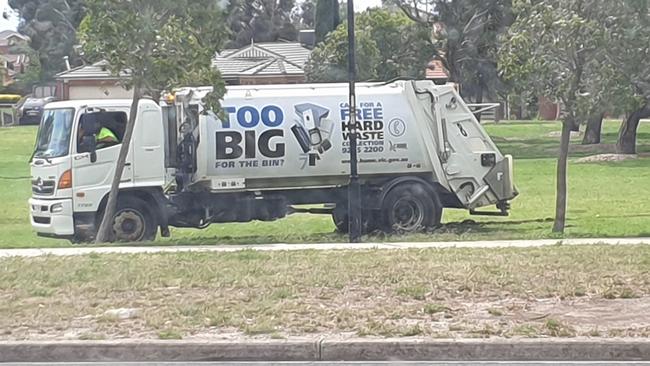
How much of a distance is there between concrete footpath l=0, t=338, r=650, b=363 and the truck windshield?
916 cm

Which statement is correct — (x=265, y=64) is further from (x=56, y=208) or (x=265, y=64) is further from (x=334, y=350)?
(x=334, y=350)

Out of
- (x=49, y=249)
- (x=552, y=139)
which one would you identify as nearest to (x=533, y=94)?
(x=49, y=249)

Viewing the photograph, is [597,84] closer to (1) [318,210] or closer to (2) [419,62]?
(1) [318,210]

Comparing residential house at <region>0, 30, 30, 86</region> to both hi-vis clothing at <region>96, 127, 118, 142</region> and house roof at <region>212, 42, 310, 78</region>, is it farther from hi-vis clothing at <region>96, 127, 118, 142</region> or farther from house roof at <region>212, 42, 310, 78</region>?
hi-vis clothing at <region>96, 127, 118, 142</region>

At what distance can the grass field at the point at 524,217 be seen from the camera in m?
18.2

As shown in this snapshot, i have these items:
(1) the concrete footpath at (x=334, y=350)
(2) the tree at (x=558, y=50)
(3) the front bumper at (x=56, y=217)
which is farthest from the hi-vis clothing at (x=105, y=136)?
(1) the concrete footpath at (x=334, y=350)

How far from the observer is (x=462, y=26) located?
50938 mm

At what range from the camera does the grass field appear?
18.2 meters

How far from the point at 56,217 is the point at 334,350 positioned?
10.2 m

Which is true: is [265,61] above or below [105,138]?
above

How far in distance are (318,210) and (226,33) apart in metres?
3.66

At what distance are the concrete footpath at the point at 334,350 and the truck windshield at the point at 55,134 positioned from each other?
30.1 feet

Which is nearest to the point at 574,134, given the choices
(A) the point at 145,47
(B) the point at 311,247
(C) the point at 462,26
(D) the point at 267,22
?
(C) the point at 462,26

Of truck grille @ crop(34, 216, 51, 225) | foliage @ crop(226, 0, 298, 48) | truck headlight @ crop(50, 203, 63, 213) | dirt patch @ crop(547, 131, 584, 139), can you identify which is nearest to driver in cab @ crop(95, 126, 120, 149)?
truck headlight @ crop(50, 203, 63, 213)
